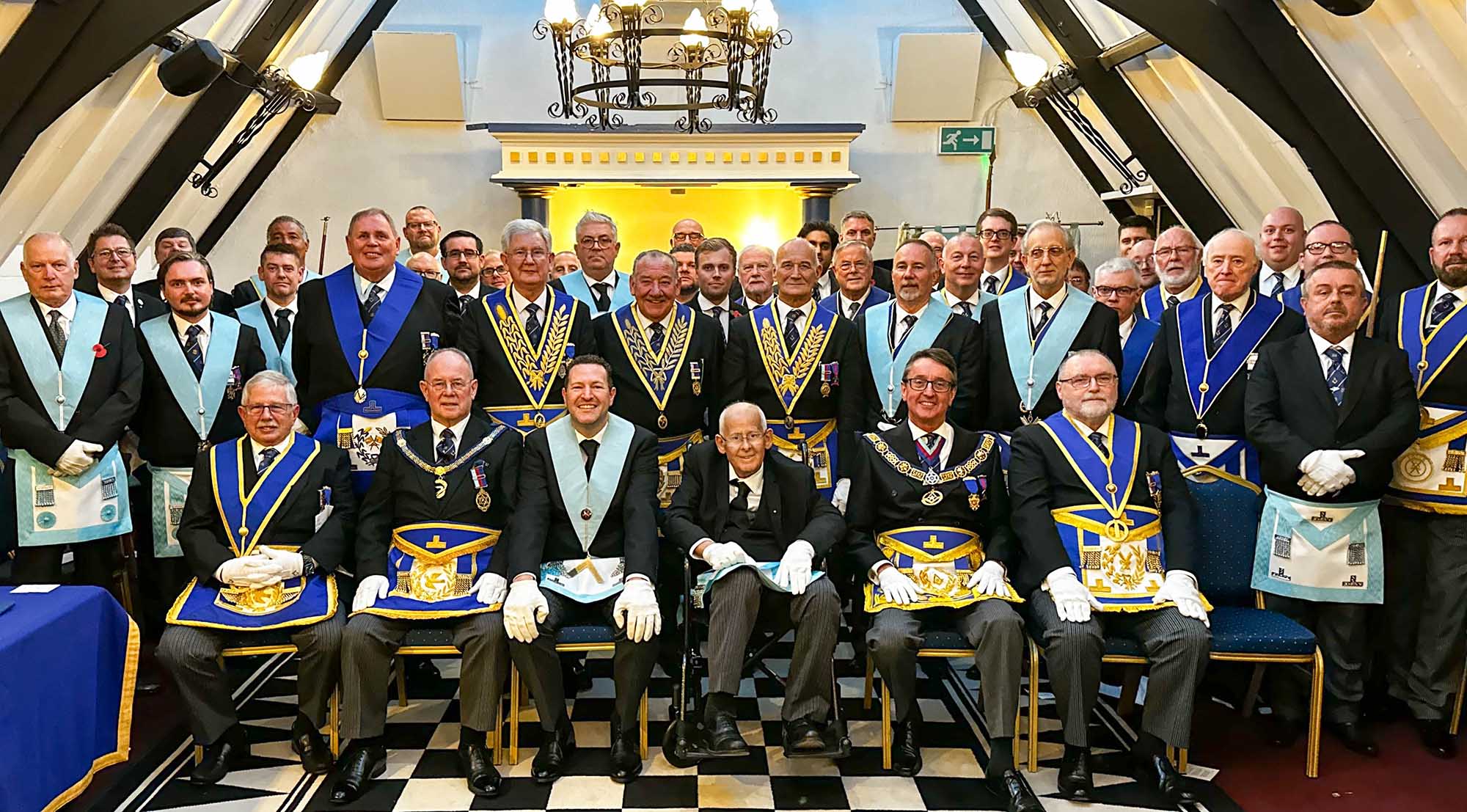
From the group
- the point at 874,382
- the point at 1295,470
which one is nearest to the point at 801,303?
the point at 874,382

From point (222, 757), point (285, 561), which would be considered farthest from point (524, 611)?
point (222, 757)

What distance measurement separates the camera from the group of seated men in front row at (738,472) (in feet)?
9.98

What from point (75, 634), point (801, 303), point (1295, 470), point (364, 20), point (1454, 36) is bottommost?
point (75, 634)

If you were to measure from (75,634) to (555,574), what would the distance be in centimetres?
123

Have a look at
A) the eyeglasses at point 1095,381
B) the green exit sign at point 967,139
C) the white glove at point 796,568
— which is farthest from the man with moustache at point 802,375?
the green exit sign at point 967,139

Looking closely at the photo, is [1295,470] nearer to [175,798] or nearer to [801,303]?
[801,303]

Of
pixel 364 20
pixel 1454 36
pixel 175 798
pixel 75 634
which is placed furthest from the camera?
pixel 364 20

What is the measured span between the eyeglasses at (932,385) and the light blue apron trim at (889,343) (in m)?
0.46

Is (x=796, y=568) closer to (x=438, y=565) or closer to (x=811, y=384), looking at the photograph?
(x=811, y=384)

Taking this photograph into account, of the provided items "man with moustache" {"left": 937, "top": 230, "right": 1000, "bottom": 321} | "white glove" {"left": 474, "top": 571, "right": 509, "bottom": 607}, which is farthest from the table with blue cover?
"man with moustache" {"left": 937, "top": 230, "right": 1000, "bottom": 321}

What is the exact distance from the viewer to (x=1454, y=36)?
371 centimetres

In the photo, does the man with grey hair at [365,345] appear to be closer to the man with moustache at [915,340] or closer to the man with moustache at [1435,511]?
the man with moustache at [915,340]

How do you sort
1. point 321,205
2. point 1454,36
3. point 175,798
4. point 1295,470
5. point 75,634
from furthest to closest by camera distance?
1. point 321,205
2. point 1454,36
3. point 1295,470
4. point 175,798
5. point 75,634

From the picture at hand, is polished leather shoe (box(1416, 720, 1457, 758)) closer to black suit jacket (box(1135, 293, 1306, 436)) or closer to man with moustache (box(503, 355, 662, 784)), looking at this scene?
black suit jacket (box(1135, 293, 1306, 436))
